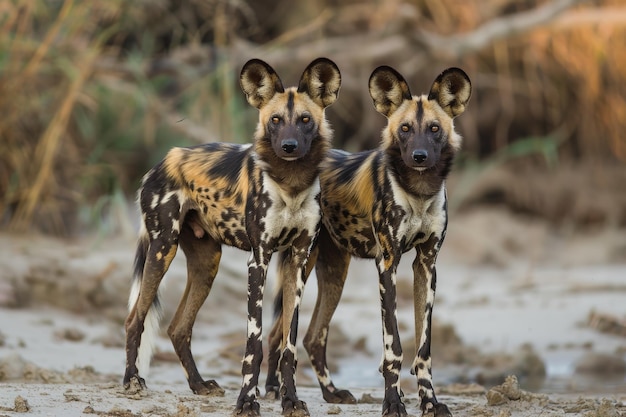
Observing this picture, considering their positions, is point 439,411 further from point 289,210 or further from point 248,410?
point 289,210

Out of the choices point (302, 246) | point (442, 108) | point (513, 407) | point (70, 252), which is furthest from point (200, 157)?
point (70, 252)

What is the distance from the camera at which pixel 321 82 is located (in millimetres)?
5188

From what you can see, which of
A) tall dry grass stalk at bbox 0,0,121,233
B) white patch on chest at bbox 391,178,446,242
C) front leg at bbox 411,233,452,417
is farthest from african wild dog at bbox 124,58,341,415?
tall dry grass stalk at bbox 0,0,121,233

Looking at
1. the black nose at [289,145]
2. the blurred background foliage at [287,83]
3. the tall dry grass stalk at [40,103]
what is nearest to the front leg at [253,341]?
the black nose at [289,145]

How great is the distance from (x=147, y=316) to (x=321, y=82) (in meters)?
1.58

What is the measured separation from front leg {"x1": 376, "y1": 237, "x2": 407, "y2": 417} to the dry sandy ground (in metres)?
0.33

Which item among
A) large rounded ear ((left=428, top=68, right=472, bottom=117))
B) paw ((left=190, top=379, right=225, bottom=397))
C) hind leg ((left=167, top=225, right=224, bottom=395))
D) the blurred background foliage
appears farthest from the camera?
the blurred background foliage

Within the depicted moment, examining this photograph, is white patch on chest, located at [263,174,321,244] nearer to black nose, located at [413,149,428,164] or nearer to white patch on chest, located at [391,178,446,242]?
white patch on chest, located at [391,178,446,242]

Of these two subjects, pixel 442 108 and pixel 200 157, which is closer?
pixel 442 108

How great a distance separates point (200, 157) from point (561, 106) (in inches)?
276

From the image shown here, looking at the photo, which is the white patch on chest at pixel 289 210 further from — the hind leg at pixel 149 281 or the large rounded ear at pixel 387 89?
the hind leg at pixel 149 281

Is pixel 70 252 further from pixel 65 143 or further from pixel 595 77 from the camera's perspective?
pixel 595 77

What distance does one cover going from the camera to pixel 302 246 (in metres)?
5.11

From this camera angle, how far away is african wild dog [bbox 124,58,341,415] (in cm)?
502
